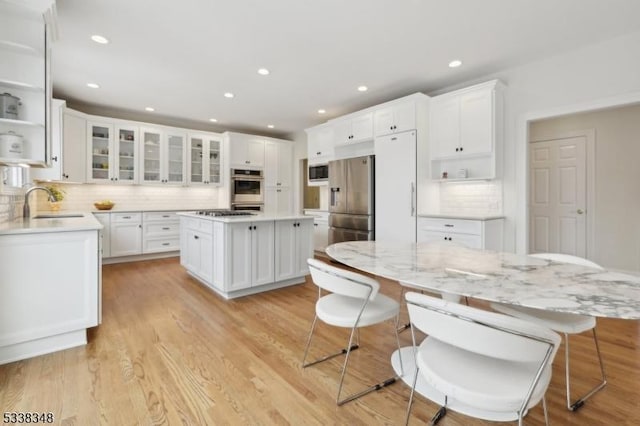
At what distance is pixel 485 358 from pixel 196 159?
6048 mm

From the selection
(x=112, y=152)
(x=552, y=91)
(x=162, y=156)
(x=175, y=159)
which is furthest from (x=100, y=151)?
(x=552, y=91)

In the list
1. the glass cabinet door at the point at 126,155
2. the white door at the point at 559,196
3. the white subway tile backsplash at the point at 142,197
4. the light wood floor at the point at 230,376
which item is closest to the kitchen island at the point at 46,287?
the light wood floor at the point at 230,376

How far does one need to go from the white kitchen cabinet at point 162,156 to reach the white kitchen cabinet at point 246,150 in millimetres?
906

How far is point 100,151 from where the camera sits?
518 centimetres

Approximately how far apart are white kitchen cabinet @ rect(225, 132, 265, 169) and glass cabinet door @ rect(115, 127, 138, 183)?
5.53ft

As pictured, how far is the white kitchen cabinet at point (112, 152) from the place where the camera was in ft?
16.7

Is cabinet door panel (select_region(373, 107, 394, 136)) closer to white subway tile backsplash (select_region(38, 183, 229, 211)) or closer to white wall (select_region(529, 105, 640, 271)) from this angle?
white wall (select_region(529, 105, 640, 271))

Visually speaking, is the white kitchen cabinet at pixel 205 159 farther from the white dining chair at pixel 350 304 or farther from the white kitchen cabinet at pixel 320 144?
the white dining chair at pixel 350 304

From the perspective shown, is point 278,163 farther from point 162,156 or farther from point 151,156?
point 151,156

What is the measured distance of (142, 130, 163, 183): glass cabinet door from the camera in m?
5.58

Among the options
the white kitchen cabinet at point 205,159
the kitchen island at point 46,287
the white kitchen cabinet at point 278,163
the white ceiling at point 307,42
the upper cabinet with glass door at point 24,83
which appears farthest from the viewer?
the white kitchen cabinet at point 278,163

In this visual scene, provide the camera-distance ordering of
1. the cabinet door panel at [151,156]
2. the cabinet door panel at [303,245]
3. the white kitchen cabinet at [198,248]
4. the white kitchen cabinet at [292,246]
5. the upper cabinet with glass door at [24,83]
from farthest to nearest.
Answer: the cabinet door panel at [151,156] < the cabinet door panel at [303,245] < the white kitchen cabinet at [292,246] < the white kitchen cabinet at [198,248] < the upper cabinet with glass door at [24,83]

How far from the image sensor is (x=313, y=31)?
9.43ft

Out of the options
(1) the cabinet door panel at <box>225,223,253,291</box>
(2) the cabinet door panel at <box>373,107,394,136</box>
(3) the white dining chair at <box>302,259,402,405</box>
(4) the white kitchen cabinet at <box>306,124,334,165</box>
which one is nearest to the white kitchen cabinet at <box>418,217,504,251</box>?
(2) the cabinet door panel at <box>373,107,394,136</box>
